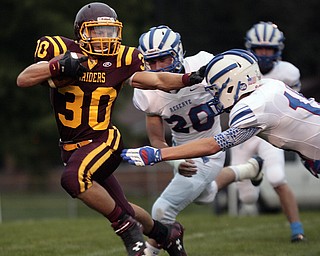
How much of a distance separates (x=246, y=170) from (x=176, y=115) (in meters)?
1.19

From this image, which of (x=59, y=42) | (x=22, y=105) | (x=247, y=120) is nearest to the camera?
(x=247, y=120)

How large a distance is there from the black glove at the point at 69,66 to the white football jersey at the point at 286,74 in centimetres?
290

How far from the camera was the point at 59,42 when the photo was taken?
5.50 meters

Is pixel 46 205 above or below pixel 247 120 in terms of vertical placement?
below

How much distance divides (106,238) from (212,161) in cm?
172

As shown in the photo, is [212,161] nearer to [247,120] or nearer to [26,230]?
[247,120]

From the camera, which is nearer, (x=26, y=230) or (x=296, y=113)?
(x=296, y=113)

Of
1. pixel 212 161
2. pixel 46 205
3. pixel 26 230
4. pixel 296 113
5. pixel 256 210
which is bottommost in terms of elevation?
pixel 46 205

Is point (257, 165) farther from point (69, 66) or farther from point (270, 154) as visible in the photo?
point (69, 66)

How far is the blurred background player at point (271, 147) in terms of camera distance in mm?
7530

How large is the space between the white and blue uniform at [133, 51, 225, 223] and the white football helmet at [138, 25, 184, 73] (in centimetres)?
18

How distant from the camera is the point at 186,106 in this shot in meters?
6.36

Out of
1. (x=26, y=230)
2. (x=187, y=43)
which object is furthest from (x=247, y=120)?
(x=187, y=43)

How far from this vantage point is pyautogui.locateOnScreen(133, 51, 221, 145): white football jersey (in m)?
6.30
